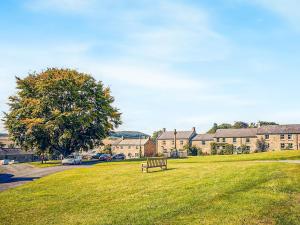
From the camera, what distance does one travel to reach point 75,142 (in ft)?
187

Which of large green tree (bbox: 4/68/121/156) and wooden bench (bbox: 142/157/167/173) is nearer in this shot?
wooden bench (bbox: 142/157/167/173)

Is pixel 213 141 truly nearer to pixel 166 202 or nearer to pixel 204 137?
pixel 204 137

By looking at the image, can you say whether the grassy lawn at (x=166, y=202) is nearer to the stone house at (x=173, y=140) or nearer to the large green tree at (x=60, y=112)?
the large green tree at (x=60, y=112)

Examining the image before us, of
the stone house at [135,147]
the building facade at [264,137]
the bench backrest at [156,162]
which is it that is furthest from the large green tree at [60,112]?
the stone house at [135,147]

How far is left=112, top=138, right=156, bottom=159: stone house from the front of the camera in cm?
10369

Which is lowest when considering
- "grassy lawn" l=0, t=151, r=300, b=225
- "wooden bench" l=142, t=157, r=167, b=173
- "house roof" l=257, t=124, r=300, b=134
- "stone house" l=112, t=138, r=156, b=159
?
"stone house" l=112, t=138, r=156, b=159

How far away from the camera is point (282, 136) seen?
81688mm

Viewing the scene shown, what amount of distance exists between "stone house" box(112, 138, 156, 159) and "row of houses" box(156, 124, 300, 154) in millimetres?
3936

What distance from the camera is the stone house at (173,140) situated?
327 ft

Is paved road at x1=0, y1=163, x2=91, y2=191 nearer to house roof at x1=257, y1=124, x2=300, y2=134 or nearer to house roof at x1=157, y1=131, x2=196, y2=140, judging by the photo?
house roof at x1=257, y1=124, x2=300, y2=134

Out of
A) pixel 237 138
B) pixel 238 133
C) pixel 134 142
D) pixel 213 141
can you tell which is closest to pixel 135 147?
pixel 134 142

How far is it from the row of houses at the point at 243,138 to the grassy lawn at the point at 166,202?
62.8 m

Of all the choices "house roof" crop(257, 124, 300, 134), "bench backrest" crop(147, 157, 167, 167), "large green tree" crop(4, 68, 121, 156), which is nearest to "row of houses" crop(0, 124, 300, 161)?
"house roof" crop(257, 124, 300, 134)

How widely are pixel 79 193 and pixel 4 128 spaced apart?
45.8 meters
